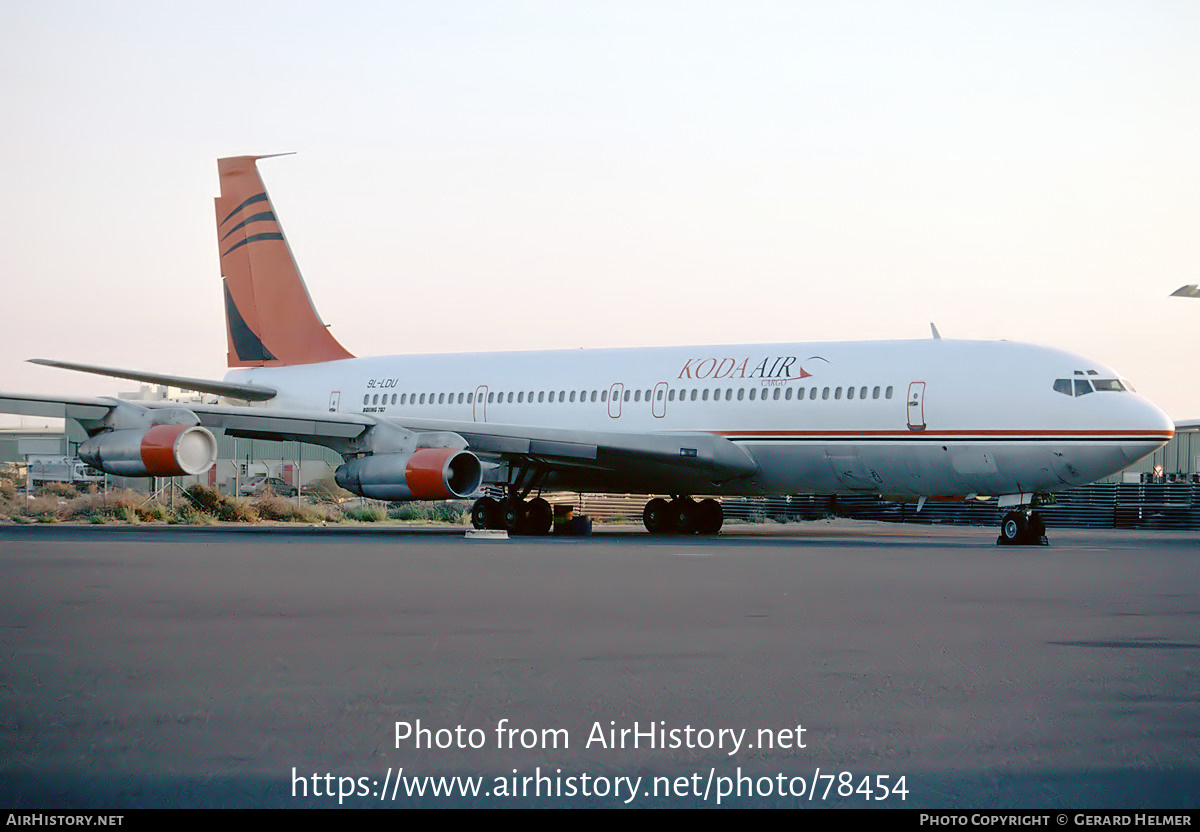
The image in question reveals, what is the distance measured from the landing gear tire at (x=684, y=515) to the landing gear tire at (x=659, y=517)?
0.09 m

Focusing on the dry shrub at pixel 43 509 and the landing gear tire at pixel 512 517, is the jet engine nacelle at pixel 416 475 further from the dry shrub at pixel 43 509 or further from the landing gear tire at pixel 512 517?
the dry shrub at pixel 43 509

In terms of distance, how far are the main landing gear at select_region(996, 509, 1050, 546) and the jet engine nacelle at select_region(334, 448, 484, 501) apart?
29.6 ft

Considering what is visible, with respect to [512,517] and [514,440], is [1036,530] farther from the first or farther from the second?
[512,517]

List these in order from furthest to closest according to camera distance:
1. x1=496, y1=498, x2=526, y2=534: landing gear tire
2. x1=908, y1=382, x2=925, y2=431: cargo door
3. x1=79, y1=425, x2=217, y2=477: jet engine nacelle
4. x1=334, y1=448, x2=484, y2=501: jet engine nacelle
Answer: x1=496, y1=498, x2=526, y2=534: landing gear tire, x1=334, y1=448, x2=484, y2=501: jet engine nacelle, x1=908, y1=382, x2=925, y2=431: cargo door, x1=79, y1=425, x2=217, y2=477: jet engine nacelle

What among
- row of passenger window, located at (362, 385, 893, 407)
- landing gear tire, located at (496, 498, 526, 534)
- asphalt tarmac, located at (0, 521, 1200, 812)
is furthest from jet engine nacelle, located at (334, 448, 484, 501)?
asphalt tarmac, located at (0, 521, 1200, 812)

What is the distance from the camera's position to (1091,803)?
5113 mm

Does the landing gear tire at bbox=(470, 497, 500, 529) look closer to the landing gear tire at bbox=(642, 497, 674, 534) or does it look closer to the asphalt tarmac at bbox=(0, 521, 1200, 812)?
the landing gear tire at bbox=(642, 497, 674, 534)

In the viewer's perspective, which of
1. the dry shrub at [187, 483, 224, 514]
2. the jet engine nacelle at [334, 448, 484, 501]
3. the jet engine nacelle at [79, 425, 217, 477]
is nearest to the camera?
the jet engine nacelle at [79, 425, 217, 477]

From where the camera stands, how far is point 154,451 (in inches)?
947

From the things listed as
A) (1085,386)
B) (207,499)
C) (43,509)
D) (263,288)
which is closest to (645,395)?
(1085,386)

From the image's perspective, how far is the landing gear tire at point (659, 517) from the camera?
30.2 metres

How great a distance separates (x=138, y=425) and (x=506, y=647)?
1708cm

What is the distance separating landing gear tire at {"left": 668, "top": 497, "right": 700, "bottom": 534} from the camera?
30125 millimetres

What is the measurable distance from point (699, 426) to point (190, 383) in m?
10.8
